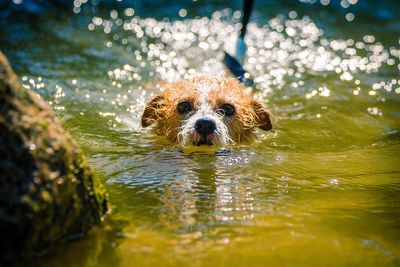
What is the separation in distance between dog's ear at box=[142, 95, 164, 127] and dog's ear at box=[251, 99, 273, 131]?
3.73 ft

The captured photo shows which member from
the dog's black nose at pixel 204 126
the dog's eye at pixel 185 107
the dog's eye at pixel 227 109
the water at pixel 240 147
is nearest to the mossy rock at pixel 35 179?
the water at pixel 240 147

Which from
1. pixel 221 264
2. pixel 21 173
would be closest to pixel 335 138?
pixel 221 264

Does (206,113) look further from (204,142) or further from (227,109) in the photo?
(204,142)

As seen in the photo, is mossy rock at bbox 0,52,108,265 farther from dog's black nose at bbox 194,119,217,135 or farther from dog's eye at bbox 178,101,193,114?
dog's eye at bbox 178,101,193,114

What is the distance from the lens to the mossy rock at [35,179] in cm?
268

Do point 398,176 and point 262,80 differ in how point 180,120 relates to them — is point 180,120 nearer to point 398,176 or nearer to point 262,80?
point 398,176

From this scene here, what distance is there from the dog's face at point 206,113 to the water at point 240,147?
0.19 meters

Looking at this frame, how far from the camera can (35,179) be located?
2.77 metres

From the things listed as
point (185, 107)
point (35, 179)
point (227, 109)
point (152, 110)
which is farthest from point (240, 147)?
point (35, 179)

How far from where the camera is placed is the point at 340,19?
1198 cm

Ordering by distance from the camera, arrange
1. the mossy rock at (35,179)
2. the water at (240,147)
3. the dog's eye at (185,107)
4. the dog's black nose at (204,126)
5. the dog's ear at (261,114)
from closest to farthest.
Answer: the mossy rock at (35,179), the water at (240,147), the dog's black nose at (204,126), the dog's eye at (185,107), the dog's ear at (261,114)

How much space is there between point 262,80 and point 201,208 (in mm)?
5627

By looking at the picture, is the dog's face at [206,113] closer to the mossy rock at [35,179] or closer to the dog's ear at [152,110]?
the dog's ear at [152,110]

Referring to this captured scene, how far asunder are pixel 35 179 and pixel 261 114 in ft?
14.0
